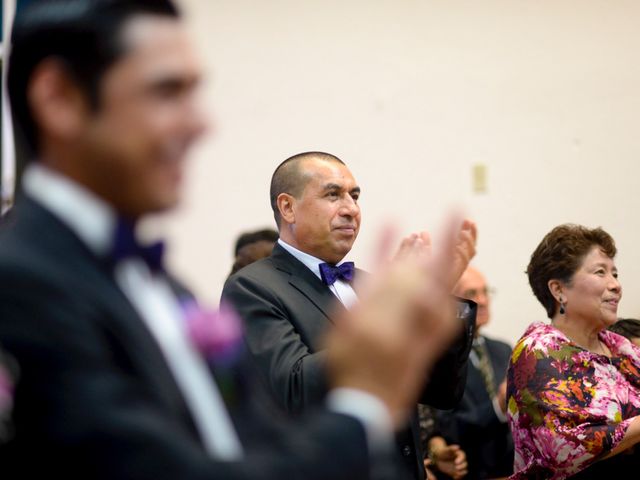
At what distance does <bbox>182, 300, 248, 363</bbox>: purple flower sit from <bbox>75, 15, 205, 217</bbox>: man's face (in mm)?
103

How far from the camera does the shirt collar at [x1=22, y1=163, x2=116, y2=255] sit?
77 cm

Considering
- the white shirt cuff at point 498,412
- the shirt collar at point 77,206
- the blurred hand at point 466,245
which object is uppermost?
the shirt collar at point 77,206

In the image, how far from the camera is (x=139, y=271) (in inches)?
32.3

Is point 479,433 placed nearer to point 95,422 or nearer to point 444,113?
point 444,113

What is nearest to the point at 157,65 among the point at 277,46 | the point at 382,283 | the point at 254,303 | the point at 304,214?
the point at 382,283

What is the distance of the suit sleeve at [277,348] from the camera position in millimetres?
2106

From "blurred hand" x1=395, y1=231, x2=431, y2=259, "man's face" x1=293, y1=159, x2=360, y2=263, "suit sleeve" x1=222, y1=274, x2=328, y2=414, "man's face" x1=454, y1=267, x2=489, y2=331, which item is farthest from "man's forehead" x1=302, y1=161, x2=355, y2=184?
"blurred hand" x1=395, y1=231, x2=431, y2=259

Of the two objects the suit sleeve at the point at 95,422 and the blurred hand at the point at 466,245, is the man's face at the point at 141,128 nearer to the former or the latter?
the suit sleeve at the point at 95,422

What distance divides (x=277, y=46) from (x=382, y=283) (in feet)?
11.9

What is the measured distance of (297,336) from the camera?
7.50 ft

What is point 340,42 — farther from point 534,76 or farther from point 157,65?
point 157,65

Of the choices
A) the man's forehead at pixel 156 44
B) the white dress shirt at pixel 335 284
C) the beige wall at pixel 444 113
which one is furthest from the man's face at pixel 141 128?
the beige wall at pixel 444 113

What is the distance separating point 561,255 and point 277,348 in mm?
1063

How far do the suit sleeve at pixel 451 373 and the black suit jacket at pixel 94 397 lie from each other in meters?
1.38
